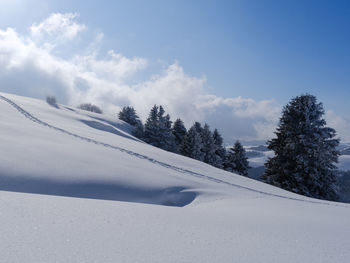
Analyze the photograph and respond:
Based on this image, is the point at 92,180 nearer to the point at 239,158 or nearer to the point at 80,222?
the point at 80,222

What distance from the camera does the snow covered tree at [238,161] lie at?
29266 millimetres

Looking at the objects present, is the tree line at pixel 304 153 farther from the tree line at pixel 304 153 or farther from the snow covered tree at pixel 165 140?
the snow covered tree at pixel 165 140

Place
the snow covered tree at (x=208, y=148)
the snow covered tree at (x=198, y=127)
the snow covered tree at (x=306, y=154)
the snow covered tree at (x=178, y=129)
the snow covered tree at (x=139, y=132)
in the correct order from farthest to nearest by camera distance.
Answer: the snow covered tree at (x=178, y=129) < the snow covered tree at (x=198, y=127) < the snow covered tree at (x=139, y=132) < the snow covered tree at (x=208, y=148) < the snow covered tree at (x=306, y=154)

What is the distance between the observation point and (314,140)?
1653 cm

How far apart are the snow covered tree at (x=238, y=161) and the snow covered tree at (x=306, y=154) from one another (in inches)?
443

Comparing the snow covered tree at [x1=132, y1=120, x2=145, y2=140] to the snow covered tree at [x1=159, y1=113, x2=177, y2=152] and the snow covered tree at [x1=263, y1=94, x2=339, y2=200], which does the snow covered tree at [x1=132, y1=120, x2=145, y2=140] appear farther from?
the snow covered tree at [x1=263, y1=94, x2=339, y2=200]

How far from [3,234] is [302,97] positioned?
65.4 feet

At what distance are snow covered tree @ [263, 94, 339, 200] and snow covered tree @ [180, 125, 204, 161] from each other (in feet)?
42.1

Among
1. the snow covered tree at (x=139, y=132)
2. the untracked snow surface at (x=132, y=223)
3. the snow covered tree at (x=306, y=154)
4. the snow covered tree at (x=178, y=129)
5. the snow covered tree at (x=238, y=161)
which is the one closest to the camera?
the untracked snow surface at (x=132, y=223)

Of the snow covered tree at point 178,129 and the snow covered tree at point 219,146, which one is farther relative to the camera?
the snow covered tree at point 178,129

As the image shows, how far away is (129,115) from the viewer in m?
45.2

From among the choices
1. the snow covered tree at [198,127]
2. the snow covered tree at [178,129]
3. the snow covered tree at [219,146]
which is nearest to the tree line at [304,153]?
the snow covered tree at [219,146]

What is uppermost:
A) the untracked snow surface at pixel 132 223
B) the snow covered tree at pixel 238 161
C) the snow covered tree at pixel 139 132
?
the snow covered tree at pixel 139 132

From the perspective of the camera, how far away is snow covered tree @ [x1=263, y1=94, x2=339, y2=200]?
52.9 ft
